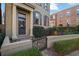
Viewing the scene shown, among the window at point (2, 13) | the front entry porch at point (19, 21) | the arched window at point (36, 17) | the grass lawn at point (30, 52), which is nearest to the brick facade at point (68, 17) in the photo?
the arched window at point (36, 17)

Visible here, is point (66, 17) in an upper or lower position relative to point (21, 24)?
upper

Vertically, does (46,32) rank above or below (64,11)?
below

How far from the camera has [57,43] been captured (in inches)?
113

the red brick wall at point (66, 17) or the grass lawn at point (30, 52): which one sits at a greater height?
the red brick wall at point (66, 17)

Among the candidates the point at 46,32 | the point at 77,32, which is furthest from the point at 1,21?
the point at 77,32

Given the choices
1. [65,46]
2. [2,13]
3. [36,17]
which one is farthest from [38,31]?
[2,13]

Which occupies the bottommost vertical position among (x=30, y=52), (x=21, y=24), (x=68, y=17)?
(x=30, y=52)

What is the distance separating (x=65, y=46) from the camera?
2865mm

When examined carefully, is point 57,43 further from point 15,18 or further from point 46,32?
point 15,18

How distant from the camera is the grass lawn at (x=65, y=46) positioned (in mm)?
2861

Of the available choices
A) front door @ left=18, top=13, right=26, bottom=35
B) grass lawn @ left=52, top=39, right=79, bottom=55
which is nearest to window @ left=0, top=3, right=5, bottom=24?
front door @ left=18, top=13, right=26, bottom=35

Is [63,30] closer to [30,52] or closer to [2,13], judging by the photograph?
[30,52]

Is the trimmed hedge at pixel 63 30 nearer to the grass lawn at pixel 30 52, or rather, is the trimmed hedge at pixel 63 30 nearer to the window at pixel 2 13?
the grass lawn at pixel 30 52

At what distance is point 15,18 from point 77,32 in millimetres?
974
